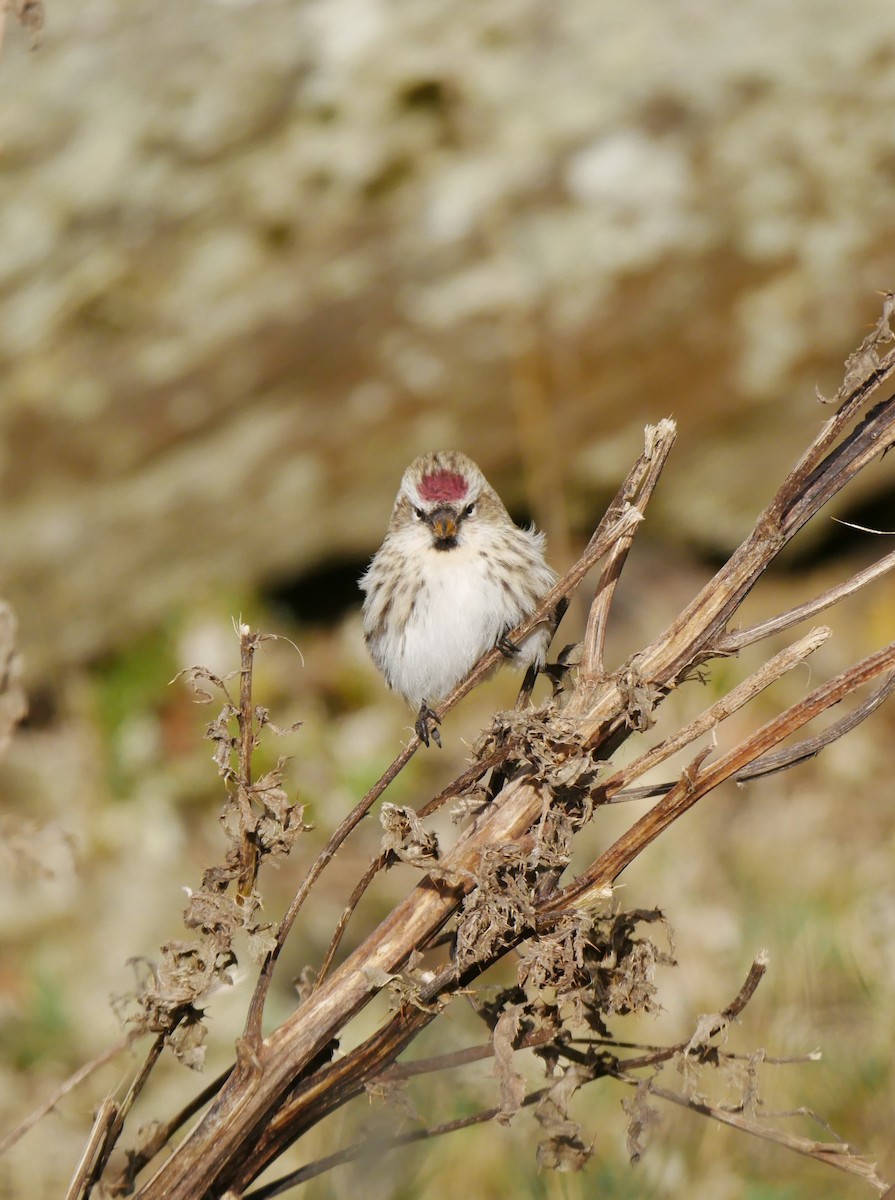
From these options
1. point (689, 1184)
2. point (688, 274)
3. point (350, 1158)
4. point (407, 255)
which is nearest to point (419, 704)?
point (689, 1184)

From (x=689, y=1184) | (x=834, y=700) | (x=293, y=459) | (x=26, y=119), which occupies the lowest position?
(x=689, y=1184)

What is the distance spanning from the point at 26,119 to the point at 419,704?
2791 mm

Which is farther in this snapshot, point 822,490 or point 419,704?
point 419,704

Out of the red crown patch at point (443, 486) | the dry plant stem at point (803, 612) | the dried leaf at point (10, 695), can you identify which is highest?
the red crown patch at point (443, 486)

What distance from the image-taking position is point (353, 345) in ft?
17.0

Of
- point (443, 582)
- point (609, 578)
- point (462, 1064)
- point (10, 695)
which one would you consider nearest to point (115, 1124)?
point (462, 1064)

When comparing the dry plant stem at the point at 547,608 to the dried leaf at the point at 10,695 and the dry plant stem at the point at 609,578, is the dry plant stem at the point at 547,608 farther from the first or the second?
the dried leaf at the point at 10,695

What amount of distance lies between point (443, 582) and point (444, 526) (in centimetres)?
15

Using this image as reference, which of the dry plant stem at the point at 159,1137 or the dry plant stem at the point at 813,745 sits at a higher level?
the dry plant stem at the point at 159,1137

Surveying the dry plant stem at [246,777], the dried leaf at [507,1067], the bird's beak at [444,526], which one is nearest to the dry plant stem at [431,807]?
the dry plant stem at [246,777]

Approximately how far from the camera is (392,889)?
16.9 feet

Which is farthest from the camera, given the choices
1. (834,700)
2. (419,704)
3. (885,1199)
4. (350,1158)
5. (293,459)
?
(293,459)

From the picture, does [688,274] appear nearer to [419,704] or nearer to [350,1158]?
[419,704]

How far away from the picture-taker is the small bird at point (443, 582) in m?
3.23
